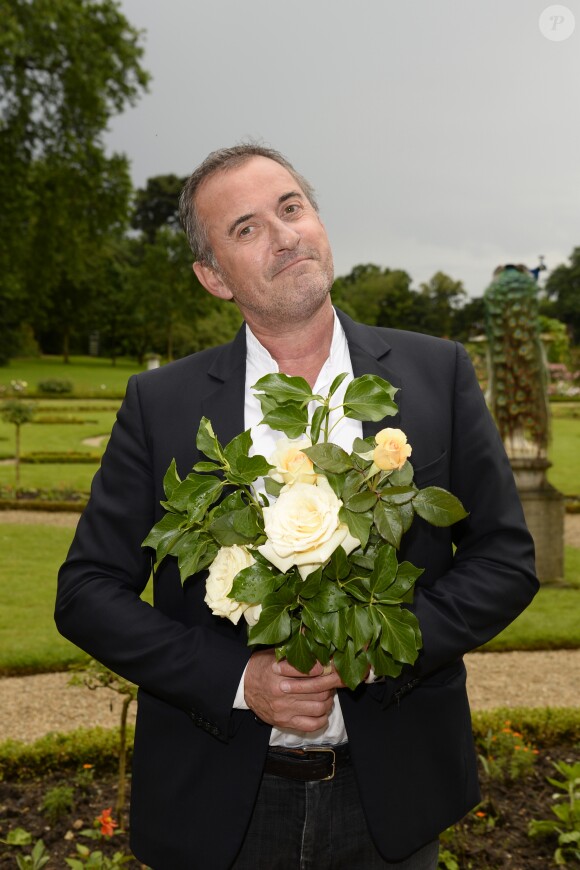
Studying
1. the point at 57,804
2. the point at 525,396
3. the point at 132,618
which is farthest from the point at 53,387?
the point at 132,618

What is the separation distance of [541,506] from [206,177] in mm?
7038

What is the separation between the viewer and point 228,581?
1.63 metres

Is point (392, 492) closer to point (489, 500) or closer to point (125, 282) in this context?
point (489, 500)

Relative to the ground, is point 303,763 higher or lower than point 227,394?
lower

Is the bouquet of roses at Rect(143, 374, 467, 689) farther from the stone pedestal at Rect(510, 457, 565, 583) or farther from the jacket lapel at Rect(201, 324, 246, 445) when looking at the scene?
the stone pedestal at Rect(510, 457, 565, 583)

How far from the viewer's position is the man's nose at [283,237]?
85.0 inches

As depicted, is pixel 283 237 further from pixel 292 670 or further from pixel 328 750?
pixel 328 750

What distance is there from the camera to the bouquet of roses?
1545 mm

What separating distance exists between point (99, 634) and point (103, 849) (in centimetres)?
245

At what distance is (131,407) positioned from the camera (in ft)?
7.27

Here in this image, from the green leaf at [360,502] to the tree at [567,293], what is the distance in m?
60.8

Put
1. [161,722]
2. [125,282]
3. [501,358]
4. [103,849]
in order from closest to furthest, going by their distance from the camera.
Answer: [161,722], [103,849], [501,358], [125,282]

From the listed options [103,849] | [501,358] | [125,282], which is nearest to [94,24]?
[501,358]

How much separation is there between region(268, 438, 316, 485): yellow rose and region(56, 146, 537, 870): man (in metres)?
0.44
